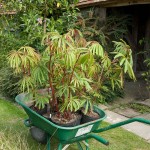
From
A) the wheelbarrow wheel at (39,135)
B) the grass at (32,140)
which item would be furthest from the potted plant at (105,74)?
the grass at (32,140)

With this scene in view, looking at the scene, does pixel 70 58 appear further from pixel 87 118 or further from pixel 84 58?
pixel 87 118

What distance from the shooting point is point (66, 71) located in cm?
290

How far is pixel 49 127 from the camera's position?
2924 millimetres

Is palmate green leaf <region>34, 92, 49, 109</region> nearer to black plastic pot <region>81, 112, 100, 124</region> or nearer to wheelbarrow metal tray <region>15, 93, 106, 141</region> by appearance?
wheelbarrow metal tray <region>15, 93, 106, 141</region>

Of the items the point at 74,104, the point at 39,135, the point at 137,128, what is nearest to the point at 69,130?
the point at 74,104

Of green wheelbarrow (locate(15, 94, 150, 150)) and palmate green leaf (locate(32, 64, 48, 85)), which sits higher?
palmate green leaf (locate(32, 64, 48, 85))

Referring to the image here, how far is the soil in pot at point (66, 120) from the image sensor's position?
3.00 metres

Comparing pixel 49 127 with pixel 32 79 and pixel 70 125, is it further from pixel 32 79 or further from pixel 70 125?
pixel 32 79

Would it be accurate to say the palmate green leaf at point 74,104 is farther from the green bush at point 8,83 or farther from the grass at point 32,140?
the green bush at point 8,83

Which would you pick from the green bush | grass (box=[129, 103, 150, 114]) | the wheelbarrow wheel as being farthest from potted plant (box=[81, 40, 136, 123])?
the green bush

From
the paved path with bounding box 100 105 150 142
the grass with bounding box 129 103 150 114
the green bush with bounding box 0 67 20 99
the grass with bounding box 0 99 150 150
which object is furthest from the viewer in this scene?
the green bush with bounding box 0 67 20 99

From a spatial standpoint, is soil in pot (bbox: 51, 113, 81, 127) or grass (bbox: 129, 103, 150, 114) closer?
soil in pot (bbox: 51, 113, 81, 127)

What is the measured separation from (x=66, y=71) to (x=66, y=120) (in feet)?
1.90

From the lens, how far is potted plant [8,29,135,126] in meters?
2.68
